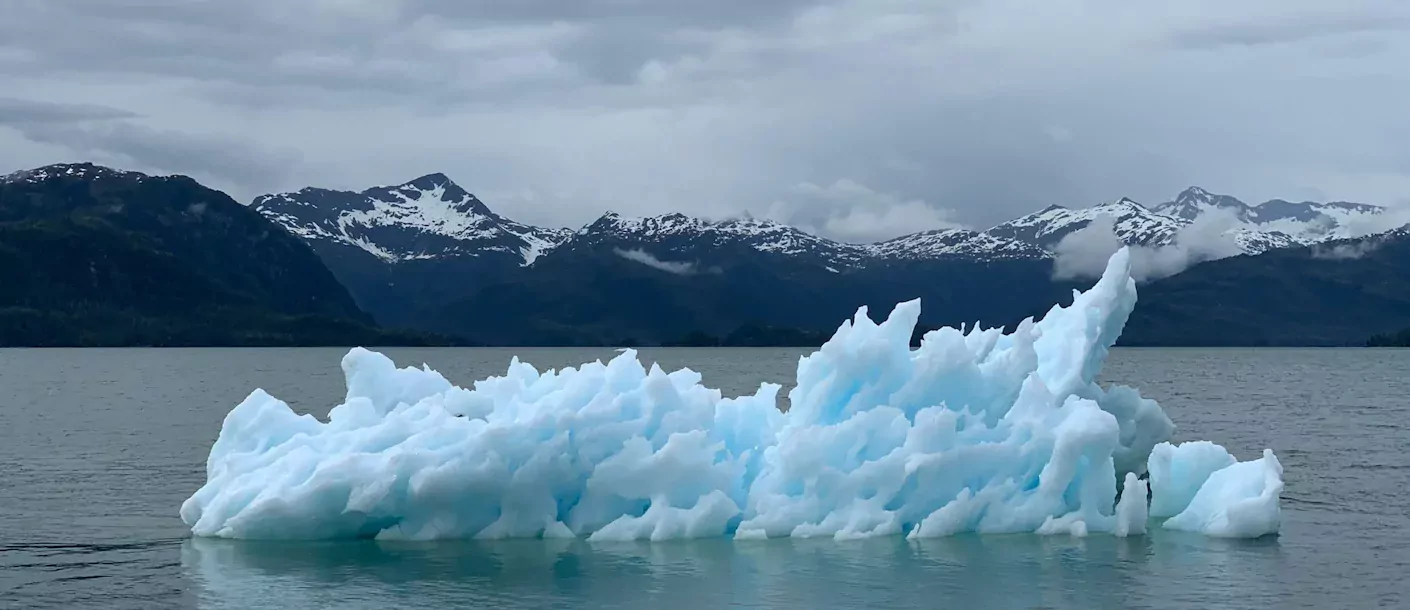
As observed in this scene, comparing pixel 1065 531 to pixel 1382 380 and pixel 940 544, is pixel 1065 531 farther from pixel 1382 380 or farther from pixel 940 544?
pixel 1382 380

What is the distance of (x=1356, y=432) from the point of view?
55.8 m

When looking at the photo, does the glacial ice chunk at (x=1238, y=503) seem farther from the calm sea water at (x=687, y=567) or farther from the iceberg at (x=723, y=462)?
the calm sea water at (x=687, y=567)

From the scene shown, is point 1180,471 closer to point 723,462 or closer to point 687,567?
point 723,462

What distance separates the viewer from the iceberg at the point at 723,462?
25.5 meters

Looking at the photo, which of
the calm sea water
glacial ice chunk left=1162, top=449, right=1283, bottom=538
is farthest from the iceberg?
the calm sea water

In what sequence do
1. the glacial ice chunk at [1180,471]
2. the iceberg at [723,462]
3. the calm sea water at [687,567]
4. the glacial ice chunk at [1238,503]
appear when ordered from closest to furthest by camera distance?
the calm sea water at [687,567] < the iceberg at [723,462] < the glacial ice chunk at [1238,503] < the glacial ice chunk at [1180,471]

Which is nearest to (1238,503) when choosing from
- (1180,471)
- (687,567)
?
(1180,471)

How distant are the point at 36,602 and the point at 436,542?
714 cm

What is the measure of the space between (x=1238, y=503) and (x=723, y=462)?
964 cm

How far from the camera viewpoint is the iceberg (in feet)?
83.6

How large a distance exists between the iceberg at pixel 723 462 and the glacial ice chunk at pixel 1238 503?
0.13 feet

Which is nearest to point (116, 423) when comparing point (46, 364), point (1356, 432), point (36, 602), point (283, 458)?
point (283, 458)

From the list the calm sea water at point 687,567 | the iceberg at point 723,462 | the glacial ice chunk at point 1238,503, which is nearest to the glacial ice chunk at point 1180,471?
the iceberg at point 723,462

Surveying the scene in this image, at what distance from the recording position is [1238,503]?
1046 inches
